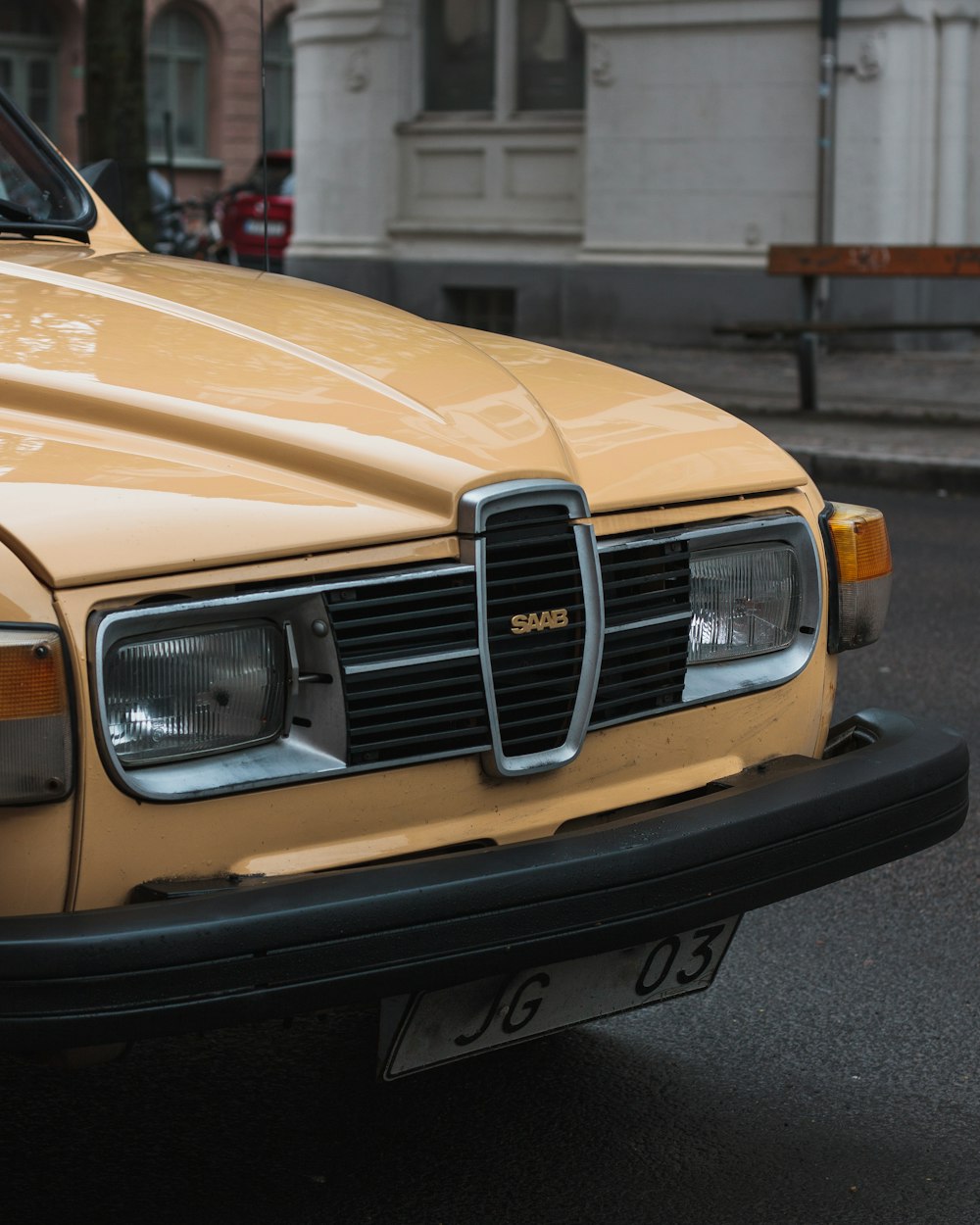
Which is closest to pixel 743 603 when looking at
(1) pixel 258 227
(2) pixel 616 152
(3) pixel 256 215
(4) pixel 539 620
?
(4) pixel 539 620

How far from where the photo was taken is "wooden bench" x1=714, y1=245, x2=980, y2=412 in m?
12.0

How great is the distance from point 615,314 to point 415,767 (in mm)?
14897

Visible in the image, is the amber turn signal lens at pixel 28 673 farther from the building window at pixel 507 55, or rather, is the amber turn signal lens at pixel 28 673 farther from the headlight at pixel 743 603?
the building window at pixel 507 55

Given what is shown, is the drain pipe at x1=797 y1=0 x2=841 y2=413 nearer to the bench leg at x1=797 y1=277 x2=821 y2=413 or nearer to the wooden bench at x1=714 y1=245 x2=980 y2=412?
the wooden bench at x1=714 y1=245 x2=980 y2=412

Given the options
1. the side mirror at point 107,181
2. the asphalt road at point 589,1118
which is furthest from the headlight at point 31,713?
the side mirror at point 107,181

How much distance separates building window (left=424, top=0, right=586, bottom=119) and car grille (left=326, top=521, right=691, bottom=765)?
15657 millimetres

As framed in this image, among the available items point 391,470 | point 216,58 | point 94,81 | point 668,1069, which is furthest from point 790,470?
point 216,58

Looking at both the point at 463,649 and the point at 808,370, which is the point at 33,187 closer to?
the point at 463,649

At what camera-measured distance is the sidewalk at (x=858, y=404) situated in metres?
10.4

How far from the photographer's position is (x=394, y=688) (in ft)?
7.96

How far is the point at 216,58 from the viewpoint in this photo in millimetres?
36750

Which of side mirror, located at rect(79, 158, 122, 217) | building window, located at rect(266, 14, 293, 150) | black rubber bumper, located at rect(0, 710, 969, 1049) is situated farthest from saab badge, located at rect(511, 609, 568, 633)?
building window, located at rect(266, 14, 293, 150)

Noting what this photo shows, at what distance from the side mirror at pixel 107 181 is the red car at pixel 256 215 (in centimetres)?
1771

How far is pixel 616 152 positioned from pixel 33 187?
13.7 meters
